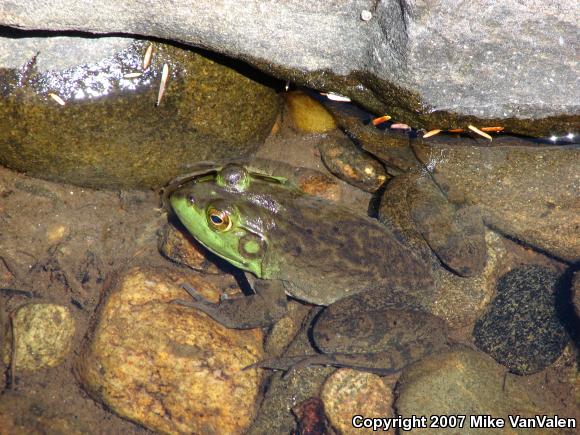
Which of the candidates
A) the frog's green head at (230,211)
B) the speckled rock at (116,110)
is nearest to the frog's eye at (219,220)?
the frog's green head at (230,211)

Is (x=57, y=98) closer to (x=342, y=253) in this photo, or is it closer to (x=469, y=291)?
(x=342, y=253)

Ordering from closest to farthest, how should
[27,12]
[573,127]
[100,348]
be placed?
[27,12] < [573,127] < [100,348]

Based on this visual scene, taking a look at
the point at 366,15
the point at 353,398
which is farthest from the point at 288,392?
the point at 366,15

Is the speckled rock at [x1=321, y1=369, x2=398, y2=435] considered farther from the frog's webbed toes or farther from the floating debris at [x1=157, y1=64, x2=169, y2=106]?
the floating debris at [x1=157, y1=64, x2=169, y2=106]

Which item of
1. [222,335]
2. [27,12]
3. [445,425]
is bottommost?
[445,425]

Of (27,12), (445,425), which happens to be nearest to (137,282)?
(27,12)

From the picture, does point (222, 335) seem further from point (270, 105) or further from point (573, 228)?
point (573, 228)
